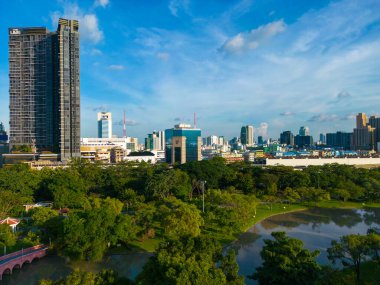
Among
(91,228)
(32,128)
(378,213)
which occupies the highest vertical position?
(32,128)

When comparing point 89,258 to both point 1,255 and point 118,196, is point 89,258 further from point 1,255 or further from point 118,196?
point 118,196

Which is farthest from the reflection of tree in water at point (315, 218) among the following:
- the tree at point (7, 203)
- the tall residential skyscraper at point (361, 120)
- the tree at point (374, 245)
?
the tall residential skyscraper at point (361, 120)

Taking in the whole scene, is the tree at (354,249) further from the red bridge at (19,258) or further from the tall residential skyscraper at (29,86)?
the tall residential skyscraper at (29,86)

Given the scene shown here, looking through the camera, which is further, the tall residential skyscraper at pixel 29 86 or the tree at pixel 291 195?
the tall residential skyscraper at pixel 29 86

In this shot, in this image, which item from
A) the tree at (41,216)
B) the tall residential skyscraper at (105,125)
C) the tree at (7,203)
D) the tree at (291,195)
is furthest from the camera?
the tall residential skyscraper at (105,125)

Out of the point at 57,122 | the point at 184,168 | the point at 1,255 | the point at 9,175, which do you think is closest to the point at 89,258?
the point at 1,255

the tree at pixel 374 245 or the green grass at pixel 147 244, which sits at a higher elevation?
the tree at pixel 374 245

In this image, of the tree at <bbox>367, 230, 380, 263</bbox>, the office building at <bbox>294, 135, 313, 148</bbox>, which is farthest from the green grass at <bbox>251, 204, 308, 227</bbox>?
the office building at <bbox>294, 135, 313, 148</bbox>

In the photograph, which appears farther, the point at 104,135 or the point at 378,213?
the point at 104,135
